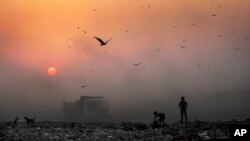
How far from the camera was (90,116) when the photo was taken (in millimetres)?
45406

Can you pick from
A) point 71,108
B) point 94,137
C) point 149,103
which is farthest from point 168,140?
point 149,103

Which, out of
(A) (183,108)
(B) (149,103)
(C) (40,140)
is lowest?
(C) (40,140)

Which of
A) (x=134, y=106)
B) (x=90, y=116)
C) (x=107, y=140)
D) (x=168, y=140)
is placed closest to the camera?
(x=168, y=140)

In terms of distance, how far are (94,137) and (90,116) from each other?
29.1 meters

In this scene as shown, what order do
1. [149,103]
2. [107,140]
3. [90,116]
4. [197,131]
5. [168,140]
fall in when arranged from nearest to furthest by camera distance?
[168,140]
[107,140]
[197,131]
[90,116]
[149,103]

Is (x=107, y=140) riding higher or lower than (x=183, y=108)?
lower

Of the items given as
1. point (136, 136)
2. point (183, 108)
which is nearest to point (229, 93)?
point (183, 108)

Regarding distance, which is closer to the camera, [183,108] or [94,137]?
[94,137]

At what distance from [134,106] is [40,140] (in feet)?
196

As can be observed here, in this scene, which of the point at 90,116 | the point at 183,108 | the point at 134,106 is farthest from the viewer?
the point at 134,106

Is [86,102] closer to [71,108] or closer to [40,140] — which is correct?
[71,108]

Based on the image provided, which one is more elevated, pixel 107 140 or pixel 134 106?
pixel 134 106

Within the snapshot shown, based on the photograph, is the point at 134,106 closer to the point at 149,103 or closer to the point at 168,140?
the point at 149,103

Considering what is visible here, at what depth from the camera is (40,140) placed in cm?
1580
